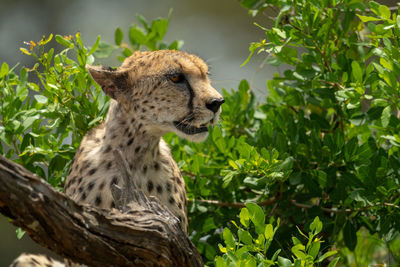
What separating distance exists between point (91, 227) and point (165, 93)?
98 centimetres

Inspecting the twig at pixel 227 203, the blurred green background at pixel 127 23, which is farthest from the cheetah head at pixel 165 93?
the blurred green background at pixel 127 23

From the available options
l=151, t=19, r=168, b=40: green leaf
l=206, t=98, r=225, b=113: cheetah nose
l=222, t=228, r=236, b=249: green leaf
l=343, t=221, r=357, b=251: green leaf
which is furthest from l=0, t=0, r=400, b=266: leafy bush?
l=151, t=19, r=168, b=40: green leaf

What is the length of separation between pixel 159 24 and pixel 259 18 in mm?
3283

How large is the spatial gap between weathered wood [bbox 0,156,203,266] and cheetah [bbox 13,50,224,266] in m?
0.62

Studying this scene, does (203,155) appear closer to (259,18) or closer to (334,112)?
(334,112)

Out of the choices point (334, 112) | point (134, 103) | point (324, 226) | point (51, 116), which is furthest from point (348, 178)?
point (51, 116)

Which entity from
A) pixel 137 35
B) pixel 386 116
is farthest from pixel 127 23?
pixel 386 116

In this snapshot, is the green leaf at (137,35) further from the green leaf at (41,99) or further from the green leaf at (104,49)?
the green leaf at (41,99)

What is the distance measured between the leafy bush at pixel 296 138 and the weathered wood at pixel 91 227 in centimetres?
68

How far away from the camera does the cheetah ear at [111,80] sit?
2.81 metres

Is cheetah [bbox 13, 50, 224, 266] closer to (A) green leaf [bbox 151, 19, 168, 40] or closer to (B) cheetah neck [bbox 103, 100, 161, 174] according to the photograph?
(B) cheetah neck [bbox 103, 100, 161, 174]

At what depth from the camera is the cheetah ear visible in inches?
111

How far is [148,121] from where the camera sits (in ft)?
9.16

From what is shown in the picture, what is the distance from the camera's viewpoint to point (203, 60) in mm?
3100
